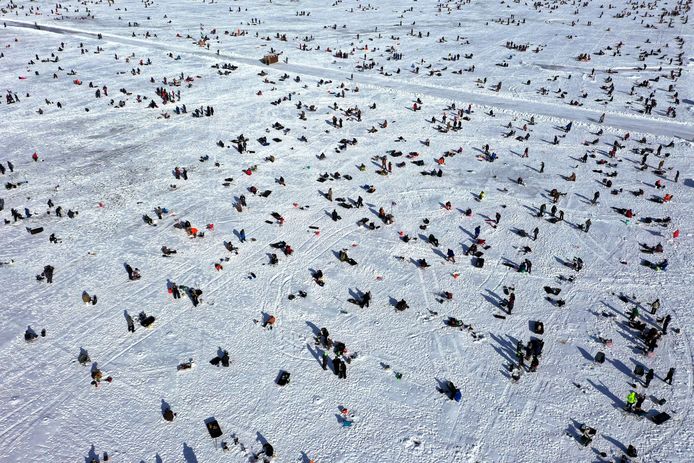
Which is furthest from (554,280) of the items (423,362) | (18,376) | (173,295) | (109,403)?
(18,376)

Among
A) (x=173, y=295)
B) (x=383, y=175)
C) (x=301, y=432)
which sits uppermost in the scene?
(x=383, y=175)

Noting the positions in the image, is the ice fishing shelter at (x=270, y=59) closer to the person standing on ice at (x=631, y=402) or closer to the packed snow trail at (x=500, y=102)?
the packed snow trail at (x=500, y=102)

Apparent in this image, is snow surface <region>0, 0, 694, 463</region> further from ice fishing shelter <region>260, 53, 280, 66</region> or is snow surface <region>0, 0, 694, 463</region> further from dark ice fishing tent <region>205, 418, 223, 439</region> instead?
ice fishing shelter <region>260, 53, 280, 66</region>

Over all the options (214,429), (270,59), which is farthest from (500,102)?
(214,429)

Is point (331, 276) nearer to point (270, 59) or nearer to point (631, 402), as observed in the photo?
point (631, 402)

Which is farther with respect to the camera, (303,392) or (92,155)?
(92,155)

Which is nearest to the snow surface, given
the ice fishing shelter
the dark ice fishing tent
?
the dark ice fishing tent

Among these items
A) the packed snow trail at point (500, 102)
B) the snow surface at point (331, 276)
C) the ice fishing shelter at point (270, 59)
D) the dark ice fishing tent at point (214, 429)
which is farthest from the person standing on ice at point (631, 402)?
the ice fishing shelter at point (270, 59)

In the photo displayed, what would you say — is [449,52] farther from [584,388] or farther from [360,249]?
[584,388]
